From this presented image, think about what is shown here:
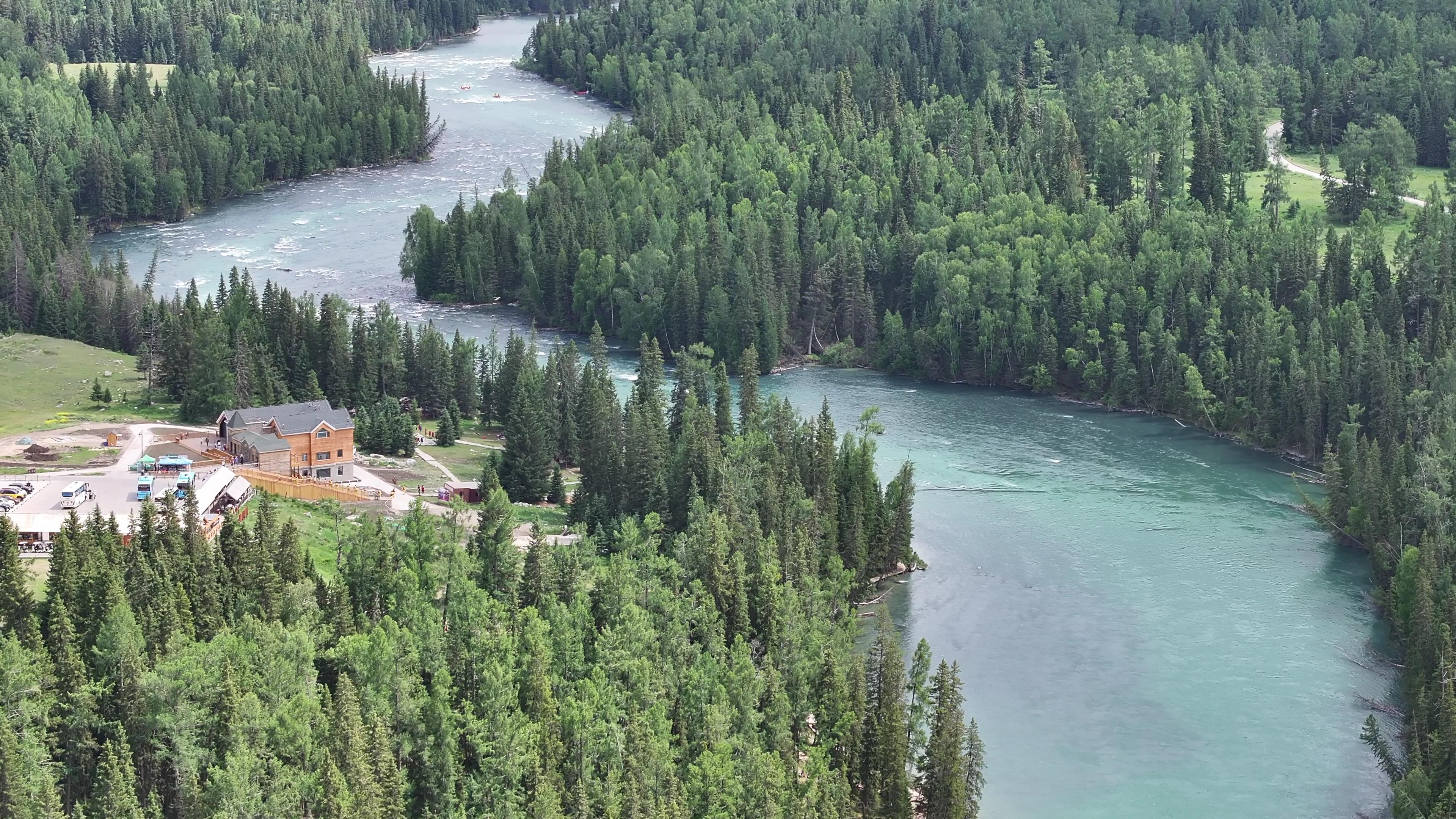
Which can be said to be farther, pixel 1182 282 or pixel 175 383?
pixel 1182 282

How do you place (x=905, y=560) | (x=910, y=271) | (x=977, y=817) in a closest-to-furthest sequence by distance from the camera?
(x=977, y=817) → (x=905, y=560) → (x=910, y=271)

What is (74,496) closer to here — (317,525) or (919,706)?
(317,525)

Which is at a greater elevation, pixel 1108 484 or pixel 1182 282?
pixel 1182 282

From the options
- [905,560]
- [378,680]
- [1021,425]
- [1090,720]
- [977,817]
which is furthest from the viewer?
[1021,425]

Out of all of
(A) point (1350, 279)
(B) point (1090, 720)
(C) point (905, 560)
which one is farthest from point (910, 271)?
Result: (B) point (1090, 720)

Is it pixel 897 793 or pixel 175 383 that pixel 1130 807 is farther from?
pixel 175 383

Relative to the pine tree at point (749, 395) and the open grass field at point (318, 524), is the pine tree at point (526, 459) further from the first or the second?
the open grass field at point (318, 524)
